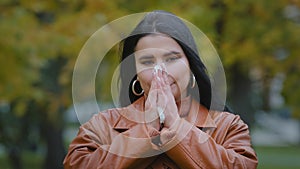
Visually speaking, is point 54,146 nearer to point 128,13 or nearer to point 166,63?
point 128,13

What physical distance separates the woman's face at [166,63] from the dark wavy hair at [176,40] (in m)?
0.03

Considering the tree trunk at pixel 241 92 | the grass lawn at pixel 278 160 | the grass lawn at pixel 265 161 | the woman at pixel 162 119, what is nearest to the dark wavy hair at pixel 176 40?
the woman at pixel 162 119

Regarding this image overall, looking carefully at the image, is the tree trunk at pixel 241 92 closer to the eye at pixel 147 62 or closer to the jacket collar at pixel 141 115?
the jacket collar at pixel 141 115

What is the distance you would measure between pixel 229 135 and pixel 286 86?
20.9 ft

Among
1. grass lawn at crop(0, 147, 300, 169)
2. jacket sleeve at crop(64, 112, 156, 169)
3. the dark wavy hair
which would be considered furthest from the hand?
grass lawn at crop(0, 147, 300, 169)

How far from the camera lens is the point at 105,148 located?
10.1ft

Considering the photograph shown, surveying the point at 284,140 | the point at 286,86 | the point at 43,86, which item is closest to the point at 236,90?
the point at 43,86

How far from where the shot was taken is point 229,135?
313 centimetres

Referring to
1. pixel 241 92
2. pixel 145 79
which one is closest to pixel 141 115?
pixel 145 79

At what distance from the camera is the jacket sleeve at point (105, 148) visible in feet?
9.87

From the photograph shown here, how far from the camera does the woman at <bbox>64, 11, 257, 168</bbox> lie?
9.70ft

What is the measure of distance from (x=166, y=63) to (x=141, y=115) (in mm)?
232

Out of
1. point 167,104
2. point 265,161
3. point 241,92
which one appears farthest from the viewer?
point 265,161

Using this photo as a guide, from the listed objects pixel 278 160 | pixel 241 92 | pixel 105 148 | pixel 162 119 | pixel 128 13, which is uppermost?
pixel 278 160
